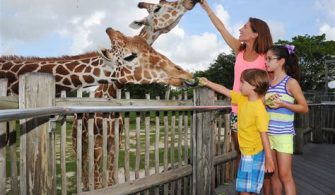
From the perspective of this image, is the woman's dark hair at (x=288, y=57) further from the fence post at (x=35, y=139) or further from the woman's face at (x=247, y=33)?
the fence post at (x=35, y=139)

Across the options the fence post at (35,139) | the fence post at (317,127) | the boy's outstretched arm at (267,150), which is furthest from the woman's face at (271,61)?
the fence post at (317,127)

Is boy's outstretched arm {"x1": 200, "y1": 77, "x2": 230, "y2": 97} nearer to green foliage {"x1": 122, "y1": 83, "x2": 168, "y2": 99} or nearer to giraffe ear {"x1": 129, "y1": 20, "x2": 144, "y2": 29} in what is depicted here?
giraffe ear {"x1": 129, "y1": 20, "x2": 144, "y2": 29}

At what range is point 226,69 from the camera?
38.5m

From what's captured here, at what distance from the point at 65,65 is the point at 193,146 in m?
1.81

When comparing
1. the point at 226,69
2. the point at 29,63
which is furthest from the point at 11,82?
the point at 226,69

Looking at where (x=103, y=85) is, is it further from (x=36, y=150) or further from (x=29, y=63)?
(x=36, y=150)

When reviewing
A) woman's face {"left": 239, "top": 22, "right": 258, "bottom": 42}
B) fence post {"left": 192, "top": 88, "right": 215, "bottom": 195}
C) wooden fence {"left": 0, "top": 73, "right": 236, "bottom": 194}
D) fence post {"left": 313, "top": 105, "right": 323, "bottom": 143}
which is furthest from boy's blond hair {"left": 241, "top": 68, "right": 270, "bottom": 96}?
fence post {"left": 313, "top": 105, "right": 323, "bottom": 143}

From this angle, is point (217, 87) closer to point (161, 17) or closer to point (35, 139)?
point (35, 139)

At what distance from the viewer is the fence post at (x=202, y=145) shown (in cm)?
491

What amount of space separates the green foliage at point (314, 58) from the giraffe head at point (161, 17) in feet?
120

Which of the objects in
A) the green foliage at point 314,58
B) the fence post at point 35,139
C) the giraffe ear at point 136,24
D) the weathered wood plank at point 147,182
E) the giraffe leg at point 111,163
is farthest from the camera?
the green foliage at point 314,58

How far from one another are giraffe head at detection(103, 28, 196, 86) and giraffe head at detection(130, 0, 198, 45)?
316 cm

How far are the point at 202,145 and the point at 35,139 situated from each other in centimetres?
245

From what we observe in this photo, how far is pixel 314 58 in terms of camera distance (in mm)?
44875
